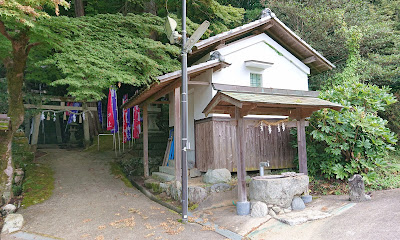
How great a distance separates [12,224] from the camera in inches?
272

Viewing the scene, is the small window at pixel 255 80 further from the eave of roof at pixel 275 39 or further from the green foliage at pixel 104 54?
the green foliage at pixel 104 54

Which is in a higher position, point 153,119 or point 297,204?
point 153,119

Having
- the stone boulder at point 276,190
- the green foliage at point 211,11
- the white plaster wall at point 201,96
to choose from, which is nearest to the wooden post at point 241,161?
the stone boulder at point 276,190

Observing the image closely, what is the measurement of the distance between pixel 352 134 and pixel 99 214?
8.83 metres

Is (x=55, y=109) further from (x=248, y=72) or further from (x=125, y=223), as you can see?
(x=125, y=223)

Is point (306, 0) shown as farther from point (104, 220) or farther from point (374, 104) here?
point (104, 220)

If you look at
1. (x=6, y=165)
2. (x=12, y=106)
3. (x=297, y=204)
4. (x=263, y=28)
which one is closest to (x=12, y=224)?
(x=6, y=165)

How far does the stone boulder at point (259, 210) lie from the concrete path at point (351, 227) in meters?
0.35

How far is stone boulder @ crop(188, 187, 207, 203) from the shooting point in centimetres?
852

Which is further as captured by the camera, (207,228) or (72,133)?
(72,133)

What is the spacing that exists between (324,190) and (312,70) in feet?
20.9

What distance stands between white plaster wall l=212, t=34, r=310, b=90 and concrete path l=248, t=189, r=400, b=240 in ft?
19.6

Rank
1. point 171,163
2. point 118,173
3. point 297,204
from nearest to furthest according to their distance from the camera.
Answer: point 297,204
point 171,163
point 118,173

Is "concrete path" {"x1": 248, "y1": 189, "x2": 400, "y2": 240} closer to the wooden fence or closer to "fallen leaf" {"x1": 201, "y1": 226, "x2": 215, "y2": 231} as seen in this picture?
"fallen leaf" {"x1": 201, "y1": 226, "x2": 215, "y2": 231}
